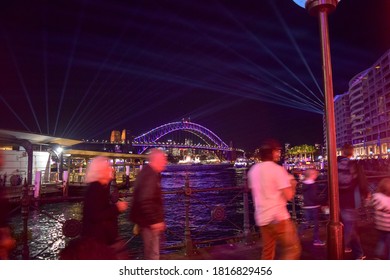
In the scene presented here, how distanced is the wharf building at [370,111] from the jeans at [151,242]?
8091cm

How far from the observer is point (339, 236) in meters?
4.90

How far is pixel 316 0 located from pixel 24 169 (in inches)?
1223

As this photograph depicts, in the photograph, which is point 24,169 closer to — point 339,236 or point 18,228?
point 18,228

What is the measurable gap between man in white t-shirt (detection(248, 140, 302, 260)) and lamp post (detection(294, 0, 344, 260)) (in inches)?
47.8


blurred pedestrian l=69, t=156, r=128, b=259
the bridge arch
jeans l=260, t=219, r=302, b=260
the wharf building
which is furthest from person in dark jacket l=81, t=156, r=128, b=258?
the bridge arch

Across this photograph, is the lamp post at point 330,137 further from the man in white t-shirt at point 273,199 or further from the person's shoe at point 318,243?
the person's shoe at point 318,243

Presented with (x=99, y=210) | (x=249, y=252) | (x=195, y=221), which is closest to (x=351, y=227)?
(x=249, y=252)

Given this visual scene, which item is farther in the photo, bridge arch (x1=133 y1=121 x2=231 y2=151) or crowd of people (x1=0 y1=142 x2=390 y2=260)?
bridge arch (x1=133 y1=121 x2=231 y2=151)

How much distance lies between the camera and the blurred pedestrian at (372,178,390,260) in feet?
15.9

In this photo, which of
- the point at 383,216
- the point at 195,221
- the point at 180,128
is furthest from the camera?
the point at 180,128

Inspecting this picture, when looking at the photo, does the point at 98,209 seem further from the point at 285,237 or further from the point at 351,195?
the point at 351,195

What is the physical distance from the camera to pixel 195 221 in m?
19.0

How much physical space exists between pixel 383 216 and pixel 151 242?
357 cm

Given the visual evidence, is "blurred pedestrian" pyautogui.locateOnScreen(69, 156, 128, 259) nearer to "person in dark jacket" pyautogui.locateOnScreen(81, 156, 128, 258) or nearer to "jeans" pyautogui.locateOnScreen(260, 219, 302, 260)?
"person in dark jacket" pyautogui.locateOnScreen(81, 156, 128, 258)
